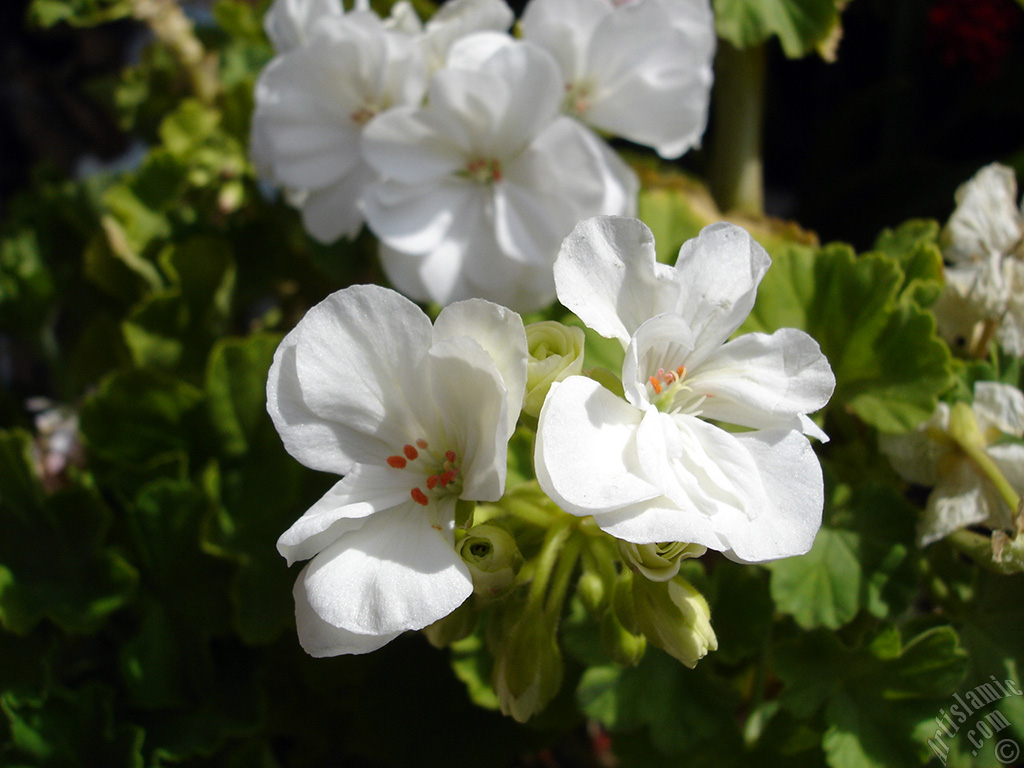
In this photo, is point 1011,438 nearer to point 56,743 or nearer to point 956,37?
point 956,37

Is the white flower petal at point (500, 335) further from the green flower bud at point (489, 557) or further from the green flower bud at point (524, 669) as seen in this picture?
the green flower bud at point (524, 669)

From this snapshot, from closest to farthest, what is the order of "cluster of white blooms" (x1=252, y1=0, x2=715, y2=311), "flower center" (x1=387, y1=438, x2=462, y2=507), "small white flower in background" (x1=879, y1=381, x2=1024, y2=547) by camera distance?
"flower center" (x1=387, y1=438, x2=462, y2=507)
"small white flower in background" (x1=879, y1=381, x2=1024, y2=547)
"cluster of white blooms" (x1=252, y1=0, x2=715, y2=311)

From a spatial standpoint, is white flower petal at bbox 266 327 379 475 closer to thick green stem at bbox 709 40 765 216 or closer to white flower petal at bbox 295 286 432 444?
white flower petal at bbox 295 286 432 444

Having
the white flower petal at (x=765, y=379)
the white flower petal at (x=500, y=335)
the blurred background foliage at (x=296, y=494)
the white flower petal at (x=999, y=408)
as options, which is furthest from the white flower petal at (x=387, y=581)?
the white flower petal at (x=999, y=408)

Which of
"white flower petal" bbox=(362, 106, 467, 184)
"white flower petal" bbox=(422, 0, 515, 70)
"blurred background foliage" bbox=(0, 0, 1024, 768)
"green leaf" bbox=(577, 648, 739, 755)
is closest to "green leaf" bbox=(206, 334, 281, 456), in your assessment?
"blurred background foliage" bbox=(0, 0, 1024, 768)

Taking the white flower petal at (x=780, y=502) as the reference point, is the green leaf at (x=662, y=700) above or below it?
below

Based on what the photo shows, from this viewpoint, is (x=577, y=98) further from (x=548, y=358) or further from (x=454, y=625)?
(x=454, y=625)

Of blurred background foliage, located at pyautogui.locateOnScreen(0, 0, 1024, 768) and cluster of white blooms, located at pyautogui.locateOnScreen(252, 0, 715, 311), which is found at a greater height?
cluster of white blooms, located at pyautogui.locateOnScreen(252, 0, 715, 311)
